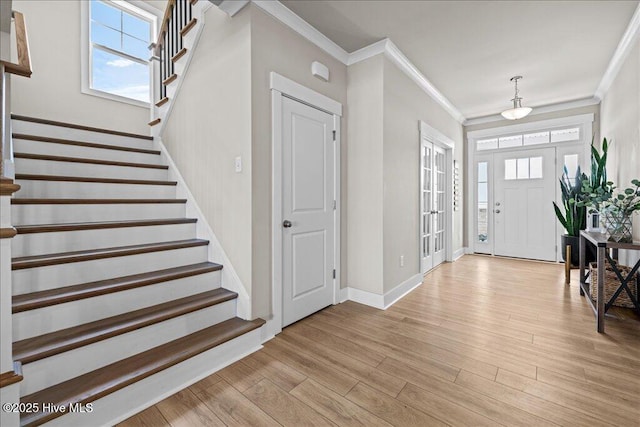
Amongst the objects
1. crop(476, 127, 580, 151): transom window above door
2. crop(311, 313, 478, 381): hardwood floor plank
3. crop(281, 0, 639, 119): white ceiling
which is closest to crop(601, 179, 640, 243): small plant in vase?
crop(281, 0, 639, 119): white ceiling

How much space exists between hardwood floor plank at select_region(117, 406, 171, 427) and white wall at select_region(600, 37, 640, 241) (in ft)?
14.3

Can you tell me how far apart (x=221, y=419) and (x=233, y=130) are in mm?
1959

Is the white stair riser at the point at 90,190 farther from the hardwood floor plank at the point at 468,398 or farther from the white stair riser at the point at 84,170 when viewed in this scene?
the hardwood floor plank at the point at 468,398

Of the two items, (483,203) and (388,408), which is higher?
(483,203)

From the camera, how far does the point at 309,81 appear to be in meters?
2.69

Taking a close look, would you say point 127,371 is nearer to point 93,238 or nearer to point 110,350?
point 110,350

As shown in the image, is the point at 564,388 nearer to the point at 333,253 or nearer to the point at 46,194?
the point at 333,253

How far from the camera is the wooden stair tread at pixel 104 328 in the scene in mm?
1425

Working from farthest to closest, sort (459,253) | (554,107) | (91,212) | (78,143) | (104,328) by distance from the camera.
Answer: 1. (459,253)
2. (554,107)
3. (78,143)
4. (91,212)
5. (104,328)

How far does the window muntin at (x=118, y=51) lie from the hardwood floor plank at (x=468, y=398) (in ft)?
16.7

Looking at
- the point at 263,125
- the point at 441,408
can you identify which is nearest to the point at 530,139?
the point at 263,125

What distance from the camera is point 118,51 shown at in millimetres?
4379

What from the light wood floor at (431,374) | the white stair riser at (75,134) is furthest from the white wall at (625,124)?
the white stair riser at (75,134)

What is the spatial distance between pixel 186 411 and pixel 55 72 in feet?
14.8
